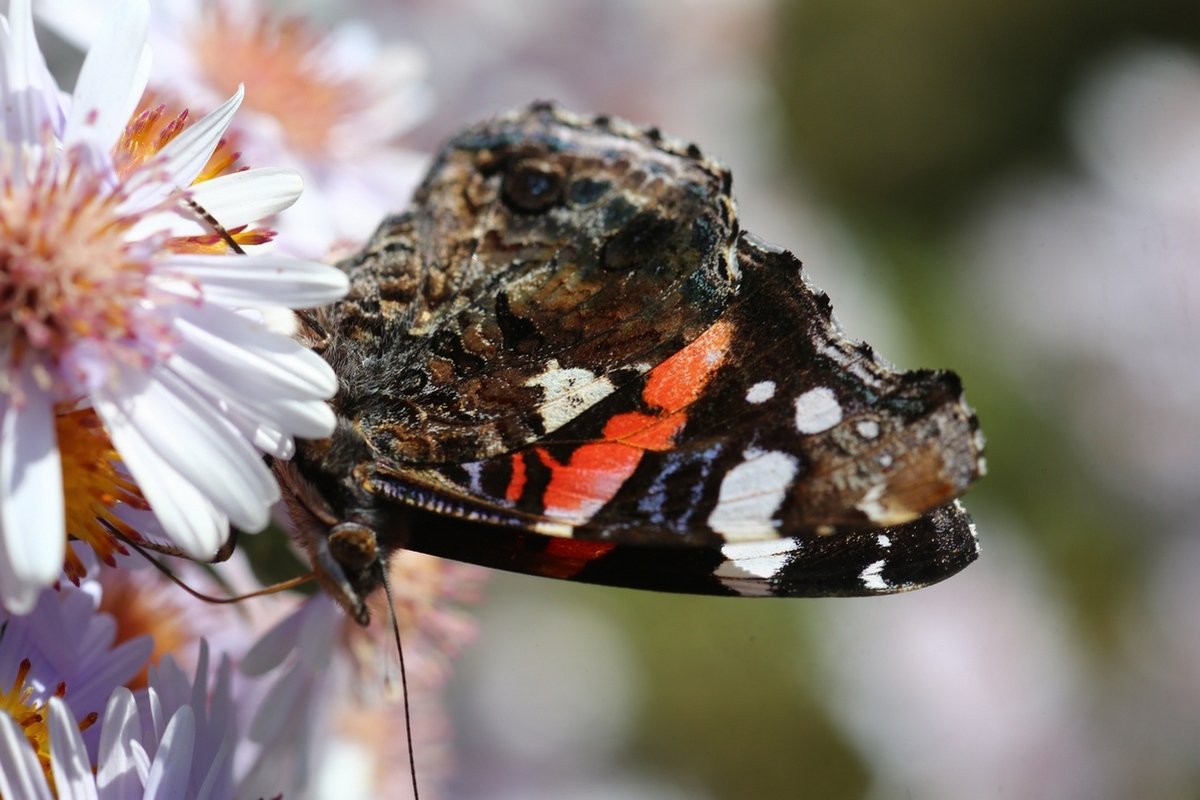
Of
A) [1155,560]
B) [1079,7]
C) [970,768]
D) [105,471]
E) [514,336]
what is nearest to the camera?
[105,471]

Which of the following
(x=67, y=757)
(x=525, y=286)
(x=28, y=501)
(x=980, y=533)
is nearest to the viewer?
(x=28, y=501)

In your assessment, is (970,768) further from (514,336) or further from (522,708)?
(514,336)

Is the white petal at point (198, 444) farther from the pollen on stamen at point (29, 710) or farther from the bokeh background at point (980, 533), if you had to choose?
the bokeh background at point (980, 533)

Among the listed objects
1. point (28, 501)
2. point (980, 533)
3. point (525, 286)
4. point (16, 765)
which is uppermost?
point (980, 533)

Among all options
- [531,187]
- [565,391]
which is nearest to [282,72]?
[531,187]

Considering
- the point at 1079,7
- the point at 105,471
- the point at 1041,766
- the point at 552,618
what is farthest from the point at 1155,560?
the point at 105,471

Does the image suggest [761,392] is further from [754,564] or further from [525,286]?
[525,286]
